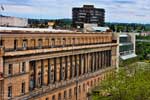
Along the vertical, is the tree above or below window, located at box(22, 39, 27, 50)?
below

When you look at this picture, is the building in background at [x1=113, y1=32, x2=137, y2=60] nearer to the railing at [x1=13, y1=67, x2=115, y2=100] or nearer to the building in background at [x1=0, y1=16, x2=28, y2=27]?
the railing at [x1=13, y1=67, x2=115, y2=100]

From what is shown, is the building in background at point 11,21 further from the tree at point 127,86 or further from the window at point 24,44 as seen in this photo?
the tree at point 127,86

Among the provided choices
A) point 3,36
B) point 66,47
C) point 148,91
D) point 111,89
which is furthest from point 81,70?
point 3,36

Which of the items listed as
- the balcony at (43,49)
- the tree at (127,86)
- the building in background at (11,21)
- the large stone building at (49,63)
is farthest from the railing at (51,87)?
the building in background at (11,21)

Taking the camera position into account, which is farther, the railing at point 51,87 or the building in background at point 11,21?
the building in background at point 11,21

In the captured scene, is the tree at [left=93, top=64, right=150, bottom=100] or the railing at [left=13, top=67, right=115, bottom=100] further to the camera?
the railing at [left=13, top=67, right=115, bottom=100]

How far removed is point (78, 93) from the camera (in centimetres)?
10588

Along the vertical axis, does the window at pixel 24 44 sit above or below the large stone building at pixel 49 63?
above

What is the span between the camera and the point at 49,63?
291 ft

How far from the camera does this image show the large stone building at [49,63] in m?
73.0

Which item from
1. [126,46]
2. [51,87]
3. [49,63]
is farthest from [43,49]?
[126,46]

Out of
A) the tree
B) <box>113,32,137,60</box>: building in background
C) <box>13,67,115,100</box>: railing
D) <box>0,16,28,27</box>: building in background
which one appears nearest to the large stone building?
<box>13,67,115,100</box>: railing

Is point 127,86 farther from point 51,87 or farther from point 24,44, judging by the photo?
point 24,44

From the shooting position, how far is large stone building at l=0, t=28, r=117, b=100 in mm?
72981
